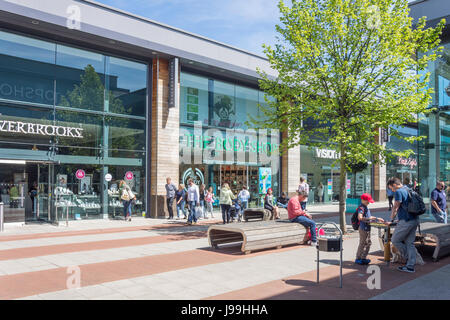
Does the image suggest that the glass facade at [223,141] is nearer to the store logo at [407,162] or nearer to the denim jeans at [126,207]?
the denim jeans at [126,207]

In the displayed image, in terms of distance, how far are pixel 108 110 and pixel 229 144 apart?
7050mm

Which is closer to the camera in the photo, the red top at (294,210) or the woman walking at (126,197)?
the red top at (294,210)

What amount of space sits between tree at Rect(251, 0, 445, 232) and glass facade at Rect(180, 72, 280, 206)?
231 inches

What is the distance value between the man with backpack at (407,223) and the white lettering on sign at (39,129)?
13.0 metres

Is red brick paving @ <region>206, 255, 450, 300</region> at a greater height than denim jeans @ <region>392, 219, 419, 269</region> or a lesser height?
lesser

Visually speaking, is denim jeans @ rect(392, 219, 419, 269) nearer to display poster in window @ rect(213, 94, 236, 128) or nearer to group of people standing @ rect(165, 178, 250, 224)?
group of people standing @ rect(165, 178, 250, 224)

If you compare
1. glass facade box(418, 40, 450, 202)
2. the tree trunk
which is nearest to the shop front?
glass facade box(418, 40, 450, 202)

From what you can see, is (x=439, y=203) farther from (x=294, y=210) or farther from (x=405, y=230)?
(x=405, y=230)

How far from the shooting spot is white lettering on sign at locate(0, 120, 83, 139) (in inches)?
580

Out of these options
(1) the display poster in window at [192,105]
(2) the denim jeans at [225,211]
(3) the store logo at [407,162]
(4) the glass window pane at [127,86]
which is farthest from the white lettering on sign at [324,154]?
(4) the glass window pane at [127,86]

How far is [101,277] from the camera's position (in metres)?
7.02

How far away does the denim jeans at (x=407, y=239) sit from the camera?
7.62 meters
